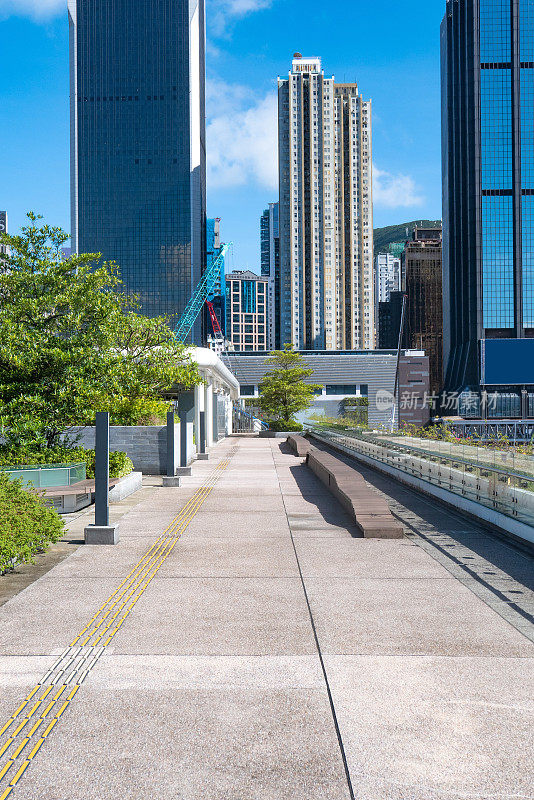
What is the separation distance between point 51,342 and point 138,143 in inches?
7195

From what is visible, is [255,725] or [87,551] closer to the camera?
[255,725]

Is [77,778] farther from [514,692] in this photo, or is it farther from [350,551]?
[350,551]

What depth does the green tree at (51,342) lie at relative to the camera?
58.5ft

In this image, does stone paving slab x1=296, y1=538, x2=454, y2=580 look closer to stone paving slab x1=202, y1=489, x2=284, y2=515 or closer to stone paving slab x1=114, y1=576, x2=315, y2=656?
stone paving slab x1=114, y1=576, x2=315, y2=656

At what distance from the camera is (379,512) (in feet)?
44.1

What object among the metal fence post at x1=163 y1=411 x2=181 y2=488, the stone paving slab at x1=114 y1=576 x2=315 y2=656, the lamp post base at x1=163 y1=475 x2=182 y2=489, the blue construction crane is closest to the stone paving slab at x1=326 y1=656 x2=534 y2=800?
the stone paving slab at x1=114 y1=576 x2=315 y2=656

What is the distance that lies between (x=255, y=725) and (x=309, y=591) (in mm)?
3812

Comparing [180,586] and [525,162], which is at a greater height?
[525,162]

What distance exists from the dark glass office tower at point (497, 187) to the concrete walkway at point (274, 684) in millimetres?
141194

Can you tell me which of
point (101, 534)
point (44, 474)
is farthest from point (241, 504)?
point (101, 534)

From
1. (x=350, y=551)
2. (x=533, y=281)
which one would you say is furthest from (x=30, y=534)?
(x=533, y=281)

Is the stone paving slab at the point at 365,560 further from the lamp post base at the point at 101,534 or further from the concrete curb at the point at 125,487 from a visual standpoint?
the concrete curb at the point at 125,487

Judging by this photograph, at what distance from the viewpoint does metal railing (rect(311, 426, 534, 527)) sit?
12000mm

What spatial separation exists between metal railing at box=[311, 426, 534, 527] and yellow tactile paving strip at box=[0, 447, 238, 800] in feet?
21.4
